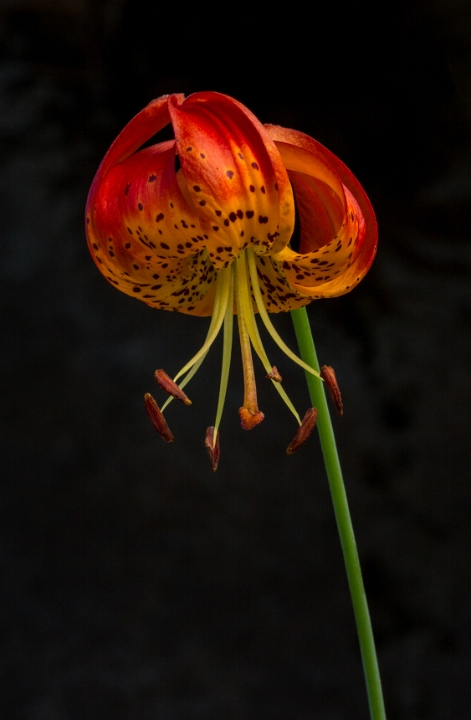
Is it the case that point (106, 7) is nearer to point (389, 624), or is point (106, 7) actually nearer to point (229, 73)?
point (229, 73)

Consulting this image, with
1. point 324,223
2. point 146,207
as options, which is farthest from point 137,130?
point 324,223

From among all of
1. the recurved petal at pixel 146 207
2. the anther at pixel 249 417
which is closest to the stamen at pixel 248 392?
the anther at pixel 249 417

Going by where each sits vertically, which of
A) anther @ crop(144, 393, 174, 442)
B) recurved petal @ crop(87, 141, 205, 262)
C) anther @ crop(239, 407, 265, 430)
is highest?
recurved petal @ crop(87, 141, 205, 262)

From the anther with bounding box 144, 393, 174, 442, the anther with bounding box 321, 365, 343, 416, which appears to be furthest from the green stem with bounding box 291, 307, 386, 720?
the anther with bounding box 144, 393, 174, 442

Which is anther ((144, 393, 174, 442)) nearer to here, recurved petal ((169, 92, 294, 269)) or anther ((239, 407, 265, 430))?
anther ((239, 407, 265, 430))

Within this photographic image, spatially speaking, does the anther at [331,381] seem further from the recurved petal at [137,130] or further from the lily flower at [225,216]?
the recurved petal at [137,130]

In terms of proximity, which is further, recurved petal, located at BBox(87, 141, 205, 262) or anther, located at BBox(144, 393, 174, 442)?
anther, located at BBox(144, 393, 174, 442)

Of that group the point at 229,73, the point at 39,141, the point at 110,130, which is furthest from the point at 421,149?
the point at 39,141

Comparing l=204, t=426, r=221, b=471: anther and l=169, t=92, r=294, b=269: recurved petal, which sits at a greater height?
l=169, t=92, r=294, b=269: recurved petal
